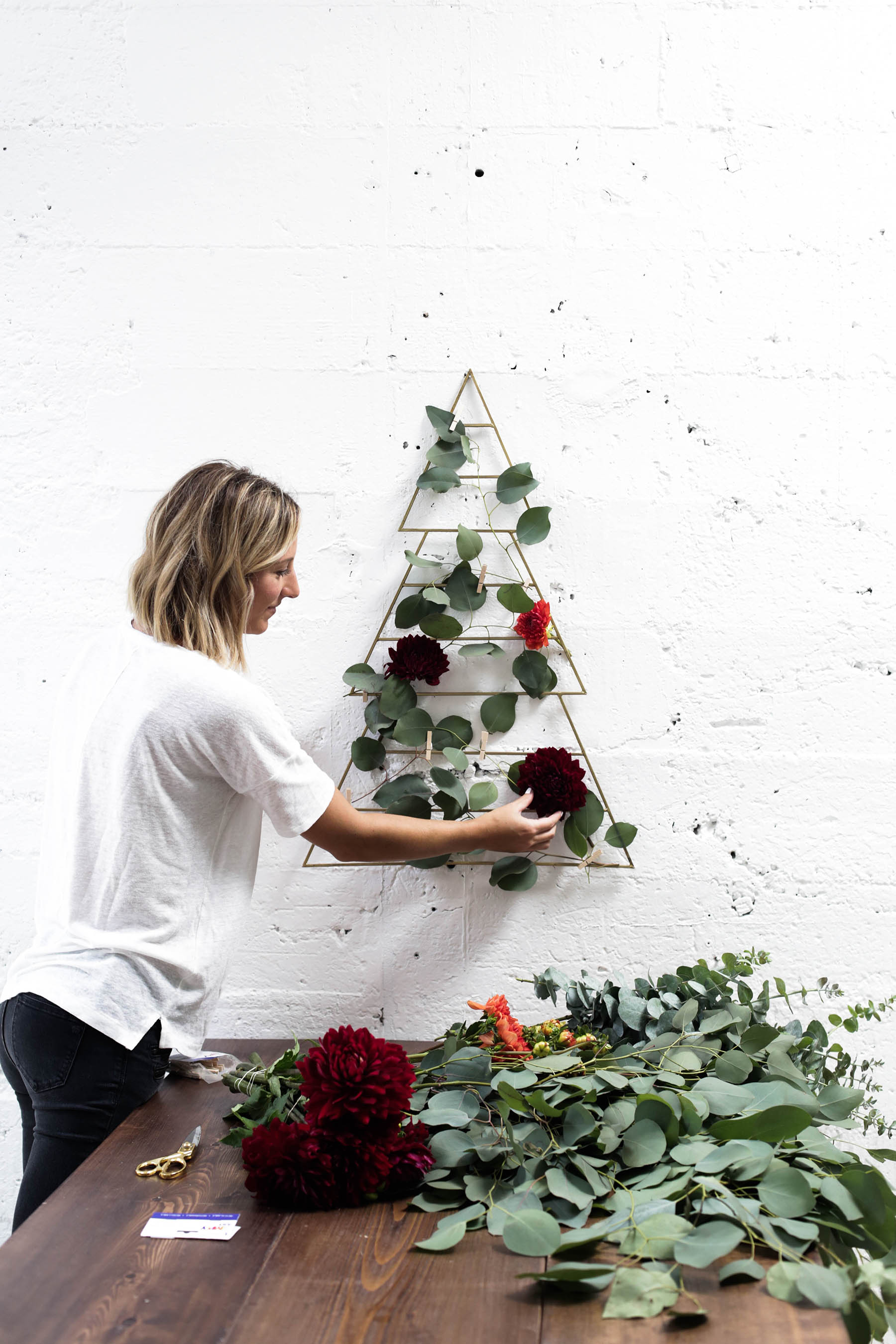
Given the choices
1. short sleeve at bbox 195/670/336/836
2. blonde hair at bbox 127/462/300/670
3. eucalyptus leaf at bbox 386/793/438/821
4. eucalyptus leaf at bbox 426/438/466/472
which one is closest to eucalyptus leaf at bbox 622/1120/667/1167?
short sleeve at bbox 195/670/336/836

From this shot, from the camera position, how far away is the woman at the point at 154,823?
42.7 inches

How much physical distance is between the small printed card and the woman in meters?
0.23

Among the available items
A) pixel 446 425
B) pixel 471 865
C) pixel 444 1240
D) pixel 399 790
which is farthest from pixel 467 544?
pixel 444 1240

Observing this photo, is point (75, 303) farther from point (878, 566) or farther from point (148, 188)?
point (878, 566)

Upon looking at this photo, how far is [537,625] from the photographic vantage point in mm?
1436

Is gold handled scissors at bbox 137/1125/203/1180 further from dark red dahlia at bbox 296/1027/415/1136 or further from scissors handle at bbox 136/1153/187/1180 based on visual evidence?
dark red dahlia at bbox 296/1027/415/1136

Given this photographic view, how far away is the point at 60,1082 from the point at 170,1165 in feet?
0.59

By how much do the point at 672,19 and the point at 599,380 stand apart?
0.56 metres

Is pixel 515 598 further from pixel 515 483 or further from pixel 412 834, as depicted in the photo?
pixel 412 834

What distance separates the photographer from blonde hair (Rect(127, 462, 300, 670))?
1.15 m

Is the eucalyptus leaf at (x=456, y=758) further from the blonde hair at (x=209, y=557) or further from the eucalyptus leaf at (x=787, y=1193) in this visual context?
the eucalyptus leaf at (x=787, y=1193)

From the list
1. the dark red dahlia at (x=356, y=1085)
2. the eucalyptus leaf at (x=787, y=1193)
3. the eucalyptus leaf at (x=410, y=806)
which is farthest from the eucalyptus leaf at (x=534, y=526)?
the eucalyptus leaf at (x=787, y=1193)

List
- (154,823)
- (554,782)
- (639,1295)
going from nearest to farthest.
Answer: (639,1295), (154,823), (554,782)

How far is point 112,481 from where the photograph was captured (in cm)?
152
